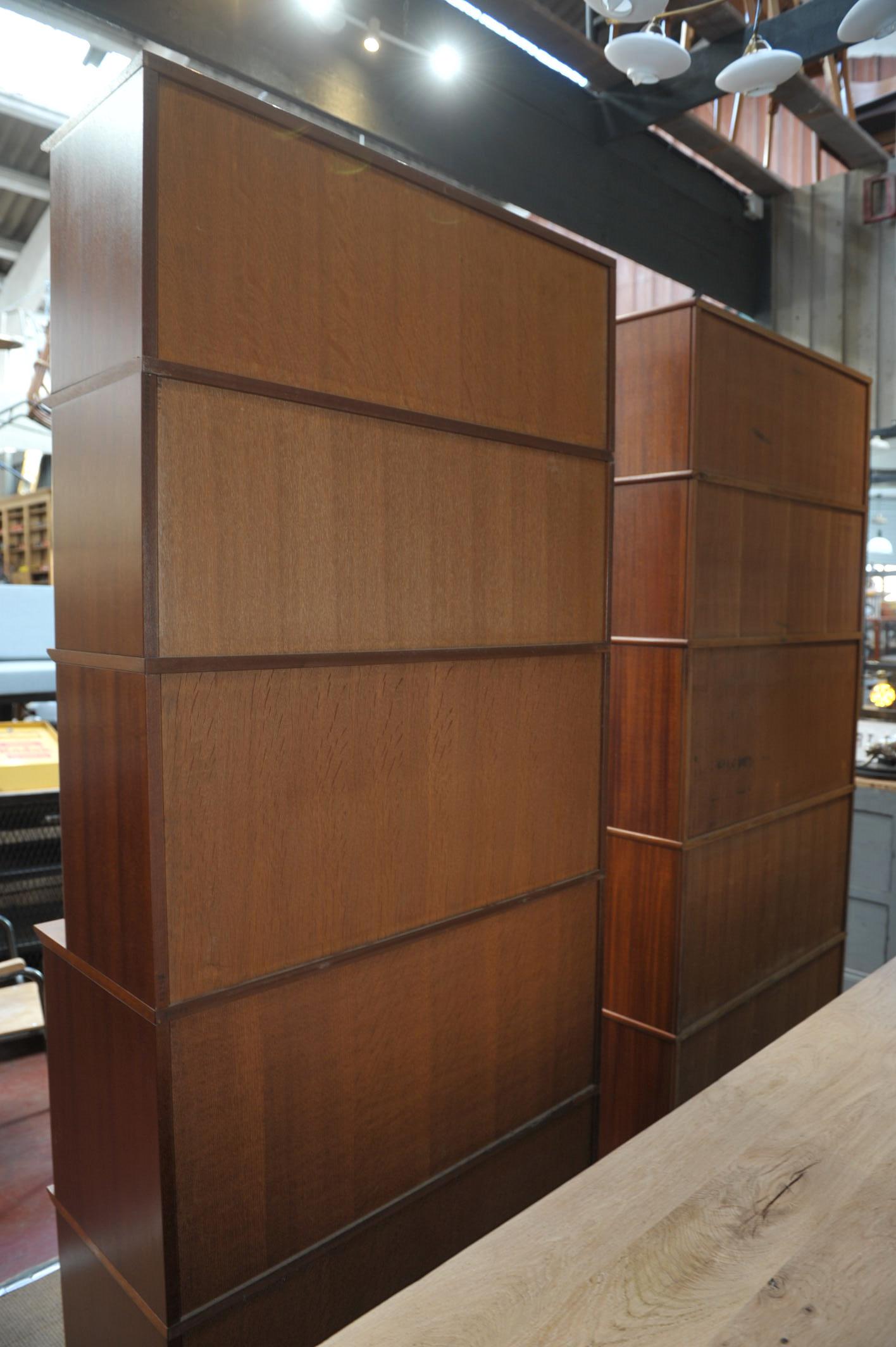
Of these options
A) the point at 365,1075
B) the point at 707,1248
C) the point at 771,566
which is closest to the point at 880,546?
the point at 771,566

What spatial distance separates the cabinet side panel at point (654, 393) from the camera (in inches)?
99.1

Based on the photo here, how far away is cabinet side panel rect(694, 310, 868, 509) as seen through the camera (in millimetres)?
2557

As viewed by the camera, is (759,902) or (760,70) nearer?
(760,70)

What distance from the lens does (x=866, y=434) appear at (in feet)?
10.8

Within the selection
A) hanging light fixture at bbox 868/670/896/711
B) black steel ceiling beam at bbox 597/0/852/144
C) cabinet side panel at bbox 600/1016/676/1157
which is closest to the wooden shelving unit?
hanging light fixture at bbox 868/670/896/711

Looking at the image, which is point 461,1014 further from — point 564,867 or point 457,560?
point 457,560

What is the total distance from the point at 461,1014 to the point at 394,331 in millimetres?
1232

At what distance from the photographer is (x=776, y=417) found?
2.82 m

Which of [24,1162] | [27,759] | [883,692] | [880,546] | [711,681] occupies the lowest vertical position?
[24,1162]

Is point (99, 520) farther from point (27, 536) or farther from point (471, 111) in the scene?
point (27, 536)

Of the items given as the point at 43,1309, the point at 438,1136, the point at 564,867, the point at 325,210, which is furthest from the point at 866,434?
the point at 43,1309

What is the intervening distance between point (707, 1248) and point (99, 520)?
1286 millimetres

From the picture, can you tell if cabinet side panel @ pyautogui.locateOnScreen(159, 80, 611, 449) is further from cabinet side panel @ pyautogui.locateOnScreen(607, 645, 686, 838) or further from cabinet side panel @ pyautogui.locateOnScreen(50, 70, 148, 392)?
cabinet side panel @ pyautogui.locateOnScreen(607, 645, 686, 838)

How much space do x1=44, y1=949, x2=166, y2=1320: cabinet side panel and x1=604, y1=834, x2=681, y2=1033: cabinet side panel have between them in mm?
1460
